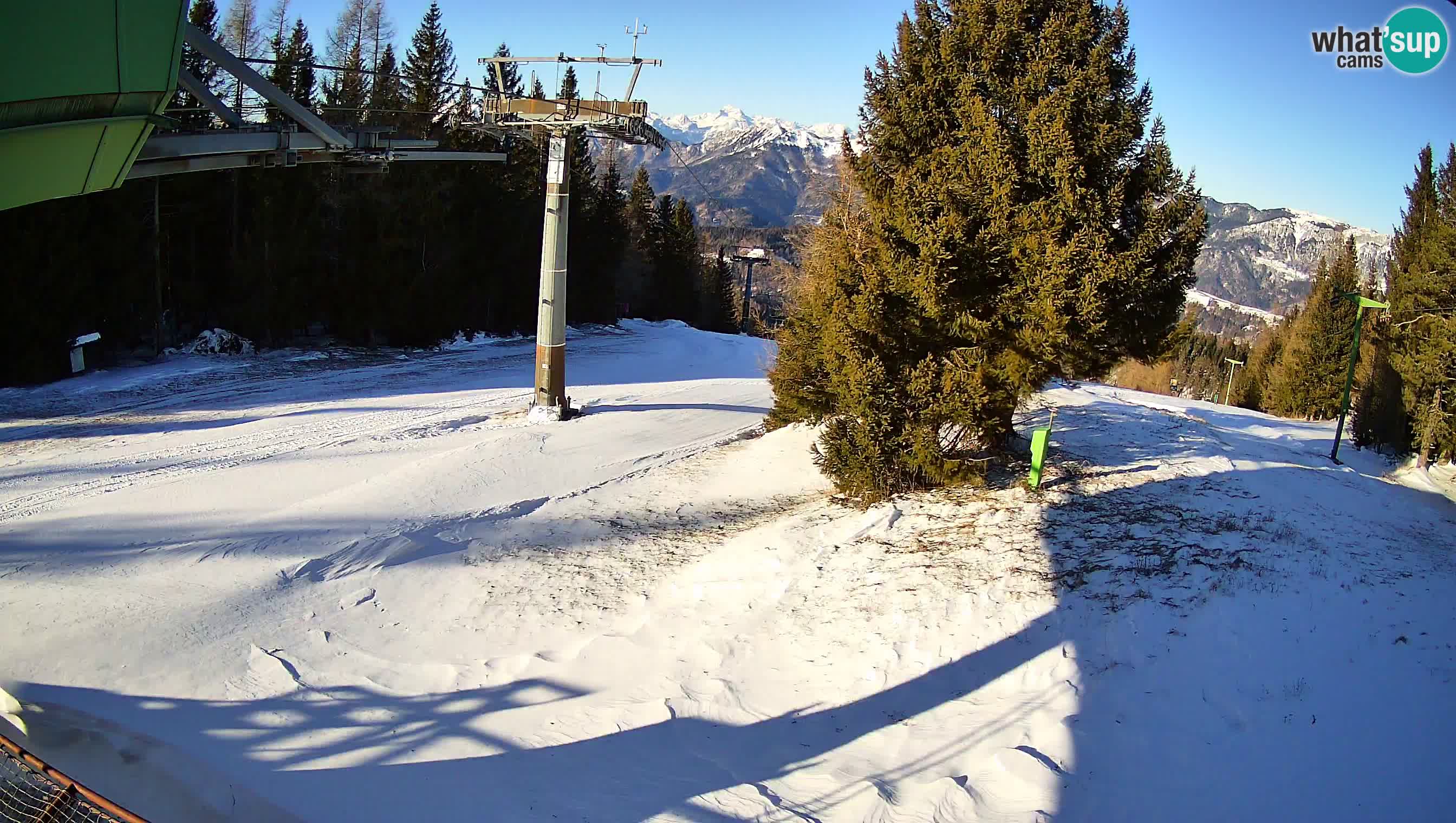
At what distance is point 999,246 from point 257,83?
29.0 feet

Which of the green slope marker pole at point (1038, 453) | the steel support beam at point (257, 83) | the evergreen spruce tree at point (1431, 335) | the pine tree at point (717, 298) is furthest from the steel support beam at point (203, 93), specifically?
the pine tree at point (717, 298)

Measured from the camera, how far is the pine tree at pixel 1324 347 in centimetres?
3114

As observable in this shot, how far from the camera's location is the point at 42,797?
401 cm

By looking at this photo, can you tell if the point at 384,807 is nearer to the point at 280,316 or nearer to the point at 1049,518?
the point at 1049,518

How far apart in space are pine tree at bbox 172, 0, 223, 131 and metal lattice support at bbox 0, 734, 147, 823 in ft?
22.3

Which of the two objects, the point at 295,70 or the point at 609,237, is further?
the point at 609,237

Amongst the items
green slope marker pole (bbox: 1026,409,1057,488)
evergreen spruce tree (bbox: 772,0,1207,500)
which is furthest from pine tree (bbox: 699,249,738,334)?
green slope marker pole (bbox: 1026,409,1057,488)

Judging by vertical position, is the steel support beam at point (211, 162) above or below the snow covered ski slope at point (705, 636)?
above

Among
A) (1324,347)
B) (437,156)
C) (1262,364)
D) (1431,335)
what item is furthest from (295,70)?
(1262,364)

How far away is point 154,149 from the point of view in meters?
7.76

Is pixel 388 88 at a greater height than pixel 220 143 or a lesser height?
greater

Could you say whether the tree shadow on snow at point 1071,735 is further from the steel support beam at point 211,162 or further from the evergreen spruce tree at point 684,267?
the evergreen spruce tree at point 684,267

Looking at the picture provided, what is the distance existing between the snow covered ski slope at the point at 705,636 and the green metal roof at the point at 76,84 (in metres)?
3.84

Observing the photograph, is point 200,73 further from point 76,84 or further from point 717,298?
point 717,298
